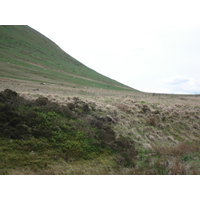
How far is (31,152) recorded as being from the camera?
7.21m

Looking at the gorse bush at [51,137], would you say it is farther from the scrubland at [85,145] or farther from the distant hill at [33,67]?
the distant hill at [33,67]

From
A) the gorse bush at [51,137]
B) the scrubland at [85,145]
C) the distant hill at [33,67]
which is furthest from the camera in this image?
the distant hill at [33,67]

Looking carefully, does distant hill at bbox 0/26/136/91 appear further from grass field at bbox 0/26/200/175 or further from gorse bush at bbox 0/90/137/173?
grass field at bbox 0/26/200/175

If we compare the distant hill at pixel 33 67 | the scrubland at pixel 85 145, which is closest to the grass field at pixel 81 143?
the scrubland at pixel 85 145

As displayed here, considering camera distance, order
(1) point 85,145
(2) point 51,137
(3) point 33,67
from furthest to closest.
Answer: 1. (3) point 33,67
2. (1) point 85,145
3. (2) point 51,137

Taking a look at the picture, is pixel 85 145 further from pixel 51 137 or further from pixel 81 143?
pixel 51 137

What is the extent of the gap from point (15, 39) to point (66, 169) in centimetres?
10896

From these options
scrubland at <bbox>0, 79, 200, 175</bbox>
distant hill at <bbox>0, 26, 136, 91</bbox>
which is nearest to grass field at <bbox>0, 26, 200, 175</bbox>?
scrubland at <bbox>0, 79, 200, 175</bbox>

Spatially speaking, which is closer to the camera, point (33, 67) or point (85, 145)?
point (85, 145)

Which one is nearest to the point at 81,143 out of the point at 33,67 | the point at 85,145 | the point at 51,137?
the point at 85,145

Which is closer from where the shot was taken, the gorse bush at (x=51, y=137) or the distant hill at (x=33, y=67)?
the gorse bush at (x=51, y=137)

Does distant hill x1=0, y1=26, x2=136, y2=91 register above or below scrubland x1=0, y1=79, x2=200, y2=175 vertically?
above

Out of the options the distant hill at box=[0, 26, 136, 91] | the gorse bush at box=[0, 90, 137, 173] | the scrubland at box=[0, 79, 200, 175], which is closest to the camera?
the scrubland at box=[0, 79, 200, 175]

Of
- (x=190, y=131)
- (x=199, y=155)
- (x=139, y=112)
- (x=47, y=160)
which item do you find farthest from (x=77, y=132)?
(x=190, y=131)
